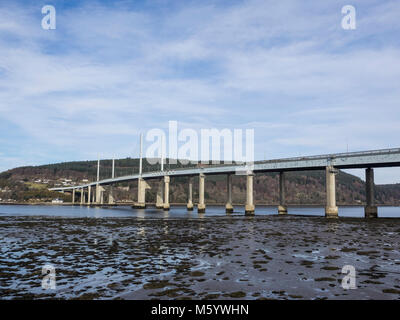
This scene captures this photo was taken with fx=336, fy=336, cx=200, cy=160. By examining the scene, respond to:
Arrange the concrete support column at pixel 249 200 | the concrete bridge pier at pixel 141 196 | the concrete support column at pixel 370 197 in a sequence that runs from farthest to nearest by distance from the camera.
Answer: the concrete bridge pier at pixel 141 196 → the concrete support column at pixel 249 200 → the concrete support column at pixel 370 197

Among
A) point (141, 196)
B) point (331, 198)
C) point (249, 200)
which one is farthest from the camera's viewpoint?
point (141, 196)

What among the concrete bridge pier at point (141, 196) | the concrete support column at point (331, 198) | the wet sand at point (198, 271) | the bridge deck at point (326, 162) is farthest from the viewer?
the concrete bridge pier at point (141, 196)

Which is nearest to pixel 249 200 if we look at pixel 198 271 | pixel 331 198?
pixel 331 198

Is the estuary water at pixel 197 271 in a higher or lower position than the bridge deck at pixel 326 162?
lower

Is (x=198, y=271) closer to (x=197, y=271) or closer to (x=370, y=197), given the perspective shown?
(x=197, y=271)

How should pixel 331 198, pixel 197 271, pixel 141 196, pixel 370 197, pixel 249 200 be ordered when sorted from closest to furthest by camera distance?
pixel 197 271 < pixel 331 198 < pixel 370 197 < pixel 249 200 < pixel 141 196

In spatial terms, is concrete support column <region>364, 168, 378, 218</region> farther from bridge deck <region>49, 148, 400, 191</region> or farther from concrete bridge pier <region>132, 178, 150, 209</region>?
concrete bridge pier <region>132, 178, 150, 209</region>

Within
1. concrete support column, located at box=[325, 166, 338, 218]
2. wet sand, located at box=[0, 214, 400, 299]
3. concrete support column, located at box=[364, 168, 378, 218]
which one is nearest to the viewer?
wet sand, located at box=[0, 214, 400, 299]

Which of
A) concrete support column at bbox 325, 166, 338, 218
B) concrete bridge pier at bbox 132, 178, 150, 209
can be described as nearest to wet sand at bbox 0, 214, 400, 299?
concrete support column at bbox 325, 166, 338, 218

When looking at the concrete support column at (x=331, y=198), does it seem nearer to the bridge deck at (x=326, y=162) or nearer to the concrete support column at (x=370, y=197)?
the bridge deck at (x=326, y=162)

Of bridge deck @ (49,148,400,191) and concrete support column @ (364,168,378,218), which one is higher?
bridge deck @ (49,148,400,191)

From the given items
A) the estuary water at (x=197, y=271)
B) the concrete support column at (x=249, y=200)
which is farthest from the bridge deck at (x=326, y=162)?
the estuary water at (x=197, y=271)
